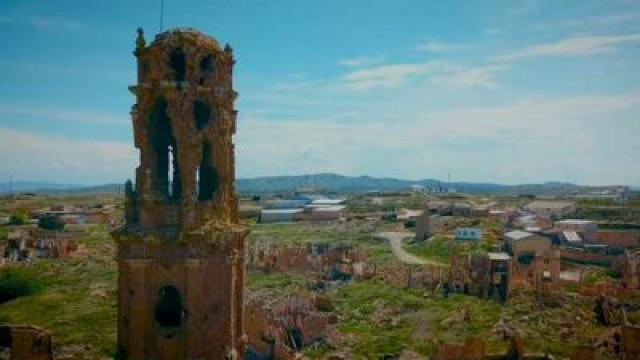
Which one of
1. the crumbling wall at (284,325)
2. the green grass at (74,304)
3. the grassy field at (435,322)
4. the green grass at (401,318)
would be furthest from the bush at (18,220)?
the crumbling wall at (284,325)

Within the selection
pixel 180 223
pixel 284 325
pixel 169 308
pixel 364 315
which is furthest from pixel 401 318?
pixel 180 223

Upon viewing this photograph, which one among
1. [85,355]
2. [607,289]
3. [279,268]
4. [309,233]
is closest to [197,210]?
[85,355]

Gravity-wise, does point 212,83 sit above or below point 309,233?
above

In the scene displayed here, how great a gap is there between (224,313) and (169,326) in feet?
4.51

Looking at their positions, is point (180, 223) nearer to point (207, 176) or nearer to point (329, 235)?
point (207, 176)

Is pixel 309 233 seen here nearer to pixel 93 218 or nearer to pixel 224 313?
pixel 93 218

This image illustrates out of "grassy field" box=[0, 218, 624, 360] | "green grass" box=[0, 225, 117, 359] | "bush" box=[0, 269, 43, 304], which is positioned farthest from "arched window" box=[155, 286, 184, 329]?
"bush" box=[0, 269, 43, 304]

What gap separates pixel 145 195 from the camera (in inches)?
640

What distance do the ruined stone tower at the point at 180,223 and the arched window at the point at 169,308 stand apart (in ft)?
0.08

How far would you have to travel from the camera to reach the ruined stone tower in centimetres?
1611

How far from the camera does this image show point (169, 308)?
17.0 m

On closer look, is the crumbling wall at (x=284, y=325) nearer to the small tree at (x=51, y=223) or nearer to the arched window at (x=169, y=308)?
the arched window at (x=169, y=308)

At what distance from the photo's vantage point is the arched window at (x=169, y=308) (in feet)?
54.7

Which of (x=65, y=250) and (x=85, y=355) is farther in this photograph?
(x=65, y=250)
